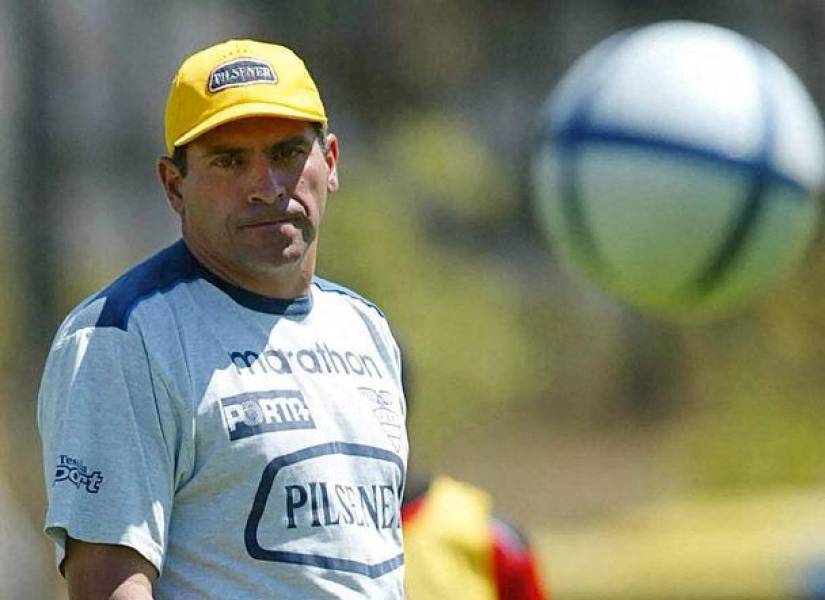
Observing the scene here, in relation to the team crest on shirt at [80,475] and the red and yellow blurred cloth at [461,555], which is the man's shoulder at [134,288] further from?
the red and yellow blurred cloth at [461,555]

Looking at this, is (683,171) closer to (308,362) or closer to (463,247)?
(308,362)

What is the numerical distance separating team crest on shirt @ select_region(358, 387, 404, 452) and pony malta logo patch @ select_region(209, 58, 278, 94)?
0.51m

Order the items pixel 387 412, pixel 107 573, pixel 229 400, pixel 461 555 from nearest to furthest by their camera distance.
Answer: pixel 107 573
pixel 229 400
pixel 387 412
pixel 461 555

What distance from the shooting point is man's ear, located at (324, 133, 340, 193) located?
11.0ft

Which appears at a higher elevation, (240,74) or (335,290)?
(240,74)

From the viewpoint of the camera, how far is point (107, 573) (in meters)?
2.89

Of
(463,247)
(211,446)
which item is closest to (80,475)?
(211,446)

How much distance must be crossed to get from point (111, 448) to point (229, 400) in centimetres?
19

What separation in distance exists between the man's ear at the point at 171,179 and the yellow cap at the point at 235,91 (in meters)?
0.03

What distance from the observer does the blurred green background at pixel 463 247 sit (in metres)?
13.9

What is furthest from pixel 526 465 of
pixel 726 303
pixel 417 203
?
pixel 726 303

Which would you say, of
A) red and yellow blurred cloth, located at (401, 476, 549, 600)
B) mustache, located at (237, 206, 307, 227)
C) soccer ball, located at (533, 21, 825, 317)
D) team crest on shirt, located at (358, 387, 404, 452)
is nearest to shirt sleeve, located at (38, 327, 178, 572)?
mustache, located at (237, 206, 307, 227)

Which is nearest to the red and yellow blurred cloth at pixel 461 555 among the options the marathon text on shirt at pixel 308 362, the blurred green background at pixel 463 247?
the marathon text on shirt at pixel 308 362

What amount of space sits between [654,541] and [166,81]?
668 centimetres
